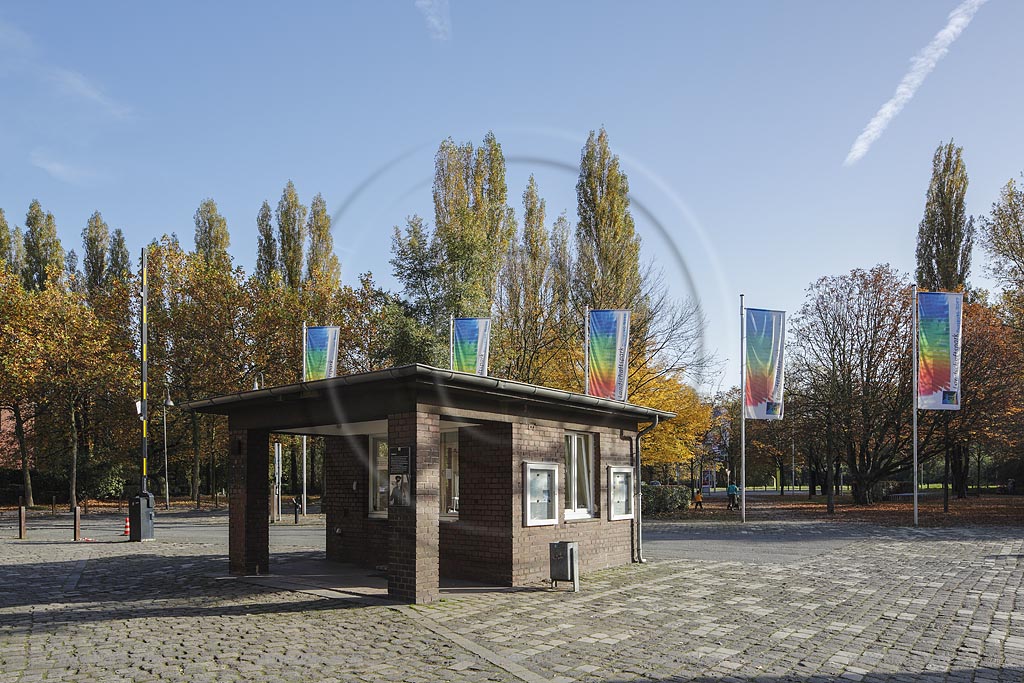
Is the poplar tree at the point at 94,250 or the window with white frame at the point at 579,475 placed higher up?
A: the poplar tree at the point at 94,250

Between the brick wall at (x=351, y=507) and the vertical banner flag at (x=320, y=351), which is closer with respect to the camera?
the brick wall at (x=351, y=507)

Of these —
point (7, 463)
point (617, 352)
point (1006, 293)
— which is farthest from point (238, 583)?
point (7, 463)

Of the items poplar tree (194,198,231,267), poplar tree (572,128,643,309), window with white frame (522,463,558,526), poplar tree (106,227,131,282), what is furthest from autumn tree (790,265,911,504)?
poplar tree (106,227,131,282)

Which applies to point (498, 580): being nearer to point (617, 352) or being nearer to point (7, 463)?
point (617, 352)

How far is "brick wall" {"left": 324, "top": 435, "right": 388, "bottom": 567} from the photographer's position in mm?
15047

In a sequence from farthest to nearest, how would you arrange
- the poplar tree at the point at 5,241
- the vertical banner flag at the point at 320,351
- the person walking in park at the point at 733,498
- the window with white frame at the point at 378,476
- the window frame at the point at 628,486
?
the poplar tree at the point at 5,241, the person walking in park at the point at 733,498, the vertical banner flag at the point at 320,351, the window frame at the point at 628,486, the window with white frame at the point at 378,476

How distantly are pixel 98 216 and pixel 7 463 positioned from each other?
2080 cm

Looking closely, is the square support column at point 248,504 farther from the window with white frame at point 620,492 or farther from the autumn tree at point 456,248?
the autumn tree at point 456,248

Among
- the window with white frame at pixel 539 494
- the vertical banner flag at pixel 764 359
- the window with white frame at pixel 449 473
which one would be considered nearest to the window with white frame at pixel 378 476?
the window with white frame at pixel 449 473

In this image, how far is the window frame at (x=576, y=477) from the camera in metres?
14.4

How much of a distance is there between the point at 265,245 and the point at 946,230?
43155 mm

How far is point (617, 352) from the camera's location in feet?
71.5

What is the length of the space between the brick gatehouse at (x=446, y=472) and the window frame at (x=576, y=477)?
0.03m

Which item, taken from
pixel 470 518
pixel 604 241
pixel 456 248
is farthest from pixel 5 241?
pixel 470 518
